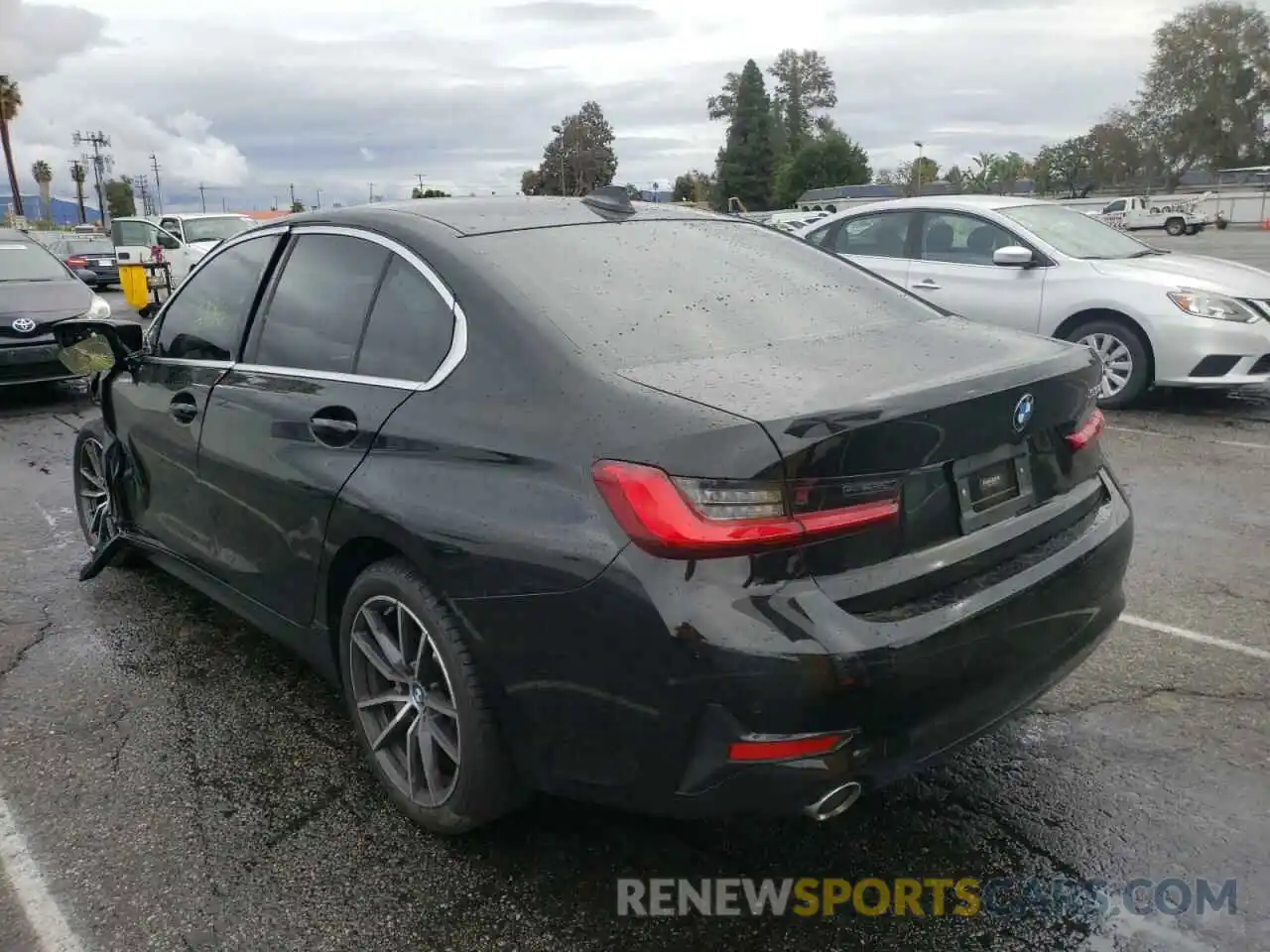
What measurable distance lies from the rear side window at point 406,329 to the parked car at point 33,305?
6679 millimetres

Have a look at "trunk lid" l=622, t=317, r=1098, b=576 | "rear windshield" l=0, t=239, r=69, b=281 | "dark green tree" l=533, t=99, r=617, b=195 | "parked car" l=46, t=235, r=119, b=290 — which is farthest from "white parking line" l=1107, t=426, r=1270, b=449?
"dark green tree" l=533, t=99, r=617, b=195

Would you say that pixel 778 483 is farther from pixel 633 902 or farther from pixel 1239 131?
pixel 1239 131

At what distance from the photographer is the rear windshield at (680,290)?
2.64 m

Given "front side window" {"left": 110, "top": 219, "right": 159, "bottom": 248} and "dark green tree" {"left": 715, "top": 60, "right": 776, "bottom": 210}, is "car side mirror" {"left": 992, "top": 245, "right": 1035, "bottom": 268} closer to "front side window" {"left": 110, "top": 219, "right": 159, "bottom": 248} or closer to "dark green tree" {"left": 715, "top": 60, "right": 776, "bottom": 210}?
"front side window" {"left": 110, "top": 219, "right": 159, "bottom": 248}

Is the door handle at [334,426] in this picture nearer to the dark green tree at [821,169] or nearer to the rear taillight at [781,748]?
the rear taillight at [781,748]

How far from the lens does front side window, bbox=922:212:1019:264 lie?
27.3ft

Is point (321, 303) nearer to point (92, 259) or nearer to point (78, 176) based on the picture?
point (92, 259)

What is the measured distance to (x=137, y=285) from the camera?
17.9 meters

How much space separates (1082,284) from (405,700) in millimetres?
6634

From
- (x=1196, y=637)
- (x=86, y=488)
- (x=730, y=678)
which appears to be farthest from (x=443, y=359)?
(x=86, y=488)

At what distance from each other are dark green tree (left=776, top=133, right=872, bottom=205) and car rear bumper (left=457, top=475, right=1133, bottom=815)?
8408cm

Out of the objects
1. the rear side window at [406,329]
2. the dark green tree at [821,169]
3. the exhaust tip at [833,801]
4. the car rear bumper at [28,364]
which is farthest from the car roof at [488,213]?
the dark green tree at [821,169]

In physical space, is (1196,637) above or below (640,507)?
below

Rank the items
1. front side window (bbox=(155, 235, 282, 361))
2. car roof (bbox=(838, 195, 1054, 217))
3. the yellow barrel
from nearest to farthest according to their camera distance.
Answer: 1. front side window (bbox=(155, 235, 282, 361))
2. car roof (bbox=(838, 195, 1054, 217))
3. the yellow barrel
